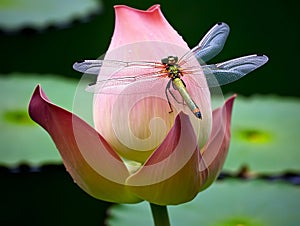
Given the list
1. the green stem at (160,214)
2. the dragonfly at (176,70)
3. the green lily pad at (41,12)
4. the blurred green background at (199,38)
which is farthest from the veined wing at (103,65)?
the green lily pad at (41,12)

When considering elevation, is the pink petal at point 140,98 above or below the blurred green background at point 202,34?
above

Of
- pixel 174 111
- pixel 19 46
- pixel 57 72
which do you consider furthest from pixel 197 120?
pixel 19 46

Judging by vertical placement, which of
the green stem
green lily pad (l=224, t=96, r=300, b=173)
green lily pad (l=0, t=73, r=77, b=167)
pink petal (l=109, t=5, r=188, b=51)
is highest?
pink petal (l=109, t=5, r=188, b=51)

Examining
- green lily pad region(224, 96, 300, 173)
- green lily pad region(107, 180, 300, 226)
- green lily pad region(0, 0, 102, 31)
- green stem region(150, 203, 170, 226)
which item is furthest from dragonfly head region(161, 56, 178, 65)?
green lily pad region(0, 0, 102, 31)

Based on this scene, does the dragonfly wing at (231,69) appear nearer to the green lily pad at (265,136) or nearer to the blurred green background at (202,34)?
the green lily pad at (265,136)

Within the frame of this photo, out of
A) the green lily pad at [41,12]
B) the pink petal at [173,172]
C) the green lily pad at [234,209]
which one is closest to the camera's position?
the pink petal at [173,172]

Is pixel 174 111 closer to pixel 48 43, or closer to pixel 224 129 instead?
pixel 224 129

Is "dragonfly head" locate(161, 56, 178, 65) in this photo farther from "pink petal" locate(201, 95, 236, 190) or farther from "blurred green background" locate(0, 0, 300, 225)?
"blurred green background" locate(0, 0, 300, 225)

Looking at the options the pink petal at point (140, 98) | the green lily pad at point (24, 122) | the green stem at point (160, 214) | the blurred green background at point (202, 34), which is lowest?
the blurred green background at point (202, 34)
